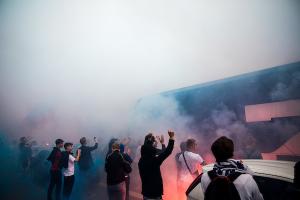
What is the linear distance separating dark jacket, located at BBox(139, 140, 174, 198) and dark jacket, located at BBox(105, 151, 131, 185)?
2.98 feet

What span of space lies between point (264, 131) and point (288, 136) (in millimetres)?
527

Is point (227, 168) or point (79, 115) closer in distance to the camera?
point (227, 168)

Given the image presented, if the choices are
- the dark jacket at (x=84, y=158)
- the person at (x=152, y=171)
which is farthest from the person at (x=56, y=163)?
the person at (x=152, y=171)

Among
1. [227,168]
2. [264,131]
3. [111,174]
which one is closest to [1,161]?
[111,174]

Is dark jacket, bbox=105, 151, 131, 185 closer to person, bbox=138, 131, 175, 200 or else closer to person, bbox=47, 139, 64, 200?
person, bbox=138, 131, 175, 200

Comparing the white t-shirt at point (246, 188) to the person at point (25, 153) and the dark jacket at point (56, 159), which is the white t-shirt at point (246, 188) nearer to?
the dark jacket at point (56, 159)

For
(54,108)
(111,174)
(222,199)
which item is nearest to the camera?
(222,199)

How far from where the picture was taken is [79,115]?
14625 mm

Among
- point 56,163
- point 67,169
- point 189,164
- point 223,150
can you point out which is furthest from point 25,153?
point 223,150

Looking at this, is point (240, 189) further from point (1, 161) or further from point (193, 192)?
point (1, 161)

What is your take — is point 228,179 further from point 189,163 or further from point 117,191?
point 117,191

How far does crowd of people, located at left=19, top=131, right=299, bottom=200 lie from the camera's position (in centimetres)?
215

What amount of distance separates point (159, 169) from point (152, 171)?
0.41ft

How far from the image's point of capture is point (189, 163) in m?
4.62
